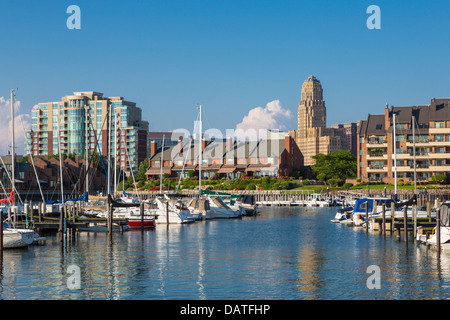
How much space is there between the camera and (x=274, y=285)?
38375 millimetres

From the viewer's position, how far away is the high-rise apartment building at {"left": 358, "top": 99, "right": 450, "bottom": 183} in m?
140

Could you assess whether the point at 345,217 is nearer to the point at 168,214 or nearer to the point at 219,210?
the point at 219,210

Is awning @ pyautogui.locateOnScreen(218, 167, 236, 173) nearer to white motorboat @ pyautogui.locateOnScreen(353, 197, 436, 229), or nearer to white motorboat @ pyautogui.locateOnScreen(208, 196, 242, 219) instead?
white motorboat @ pyautogui.locateOnScreen(208, 196, 242, 219)

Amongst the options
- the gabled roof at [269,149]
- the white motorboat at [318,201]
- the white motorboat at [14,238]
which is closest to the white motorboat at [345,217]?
the white motorboat at [14,238]

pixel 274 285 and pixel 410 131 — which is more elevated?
pixel 410 131

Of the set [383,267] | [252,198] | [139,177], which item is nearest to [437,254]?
[383,267]

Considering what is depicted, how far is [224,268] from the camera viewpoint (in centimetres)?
4469

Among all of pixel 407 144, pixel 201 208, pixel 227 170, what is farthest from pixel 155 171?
pixel 201 208

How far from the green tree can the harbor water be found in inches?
3915

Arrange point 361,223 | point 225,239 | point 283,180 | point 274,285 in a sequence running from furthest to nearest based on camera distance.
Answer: point 283,180 < point 361,223 < point 225,239 < point 274,285
